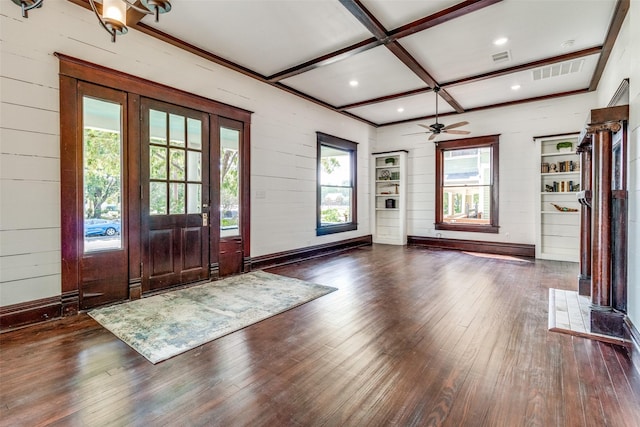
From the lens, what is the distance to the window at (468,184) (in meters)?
7.07

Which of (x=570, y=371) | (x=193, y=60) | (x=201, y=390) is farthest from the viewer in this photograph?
(x=193, y=60)

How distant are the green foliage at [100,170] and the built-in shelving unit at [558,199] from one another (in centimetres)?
739

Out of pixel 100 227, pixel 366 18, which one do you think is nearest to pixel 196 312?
pixel 100 227

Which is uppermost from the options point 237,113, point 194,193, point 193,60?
point 193,60

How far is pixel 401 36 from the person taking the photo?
3.92m

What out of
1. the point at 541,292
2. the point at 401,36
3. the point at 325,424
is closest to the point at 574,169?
the point at 541,292

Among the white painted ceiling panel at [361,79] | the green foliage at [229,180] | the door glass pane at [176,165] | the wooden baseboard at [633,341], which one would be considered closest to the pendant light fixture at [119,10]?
the door glass pane at [176,165]

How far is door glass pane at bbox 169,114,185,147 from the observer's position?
13.6 feet

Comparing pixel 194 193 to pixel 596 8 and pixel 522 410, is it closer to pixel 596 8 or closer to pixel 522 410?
pixel 522 410

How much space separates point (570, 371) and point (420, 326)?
1.13m

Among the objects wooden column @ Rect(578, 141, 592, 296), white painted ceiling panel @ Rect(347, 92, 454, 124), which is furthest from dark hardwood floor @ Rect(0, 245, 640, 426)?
white painted ceiling panel @ Rect(347, 92, 454, 124)

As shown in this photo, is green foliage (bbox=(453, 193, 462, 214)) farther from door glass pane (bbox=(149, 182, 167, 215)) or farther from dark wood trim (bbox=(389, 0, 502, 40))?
door glass pane (bbox=(149, 182, 167, 215))

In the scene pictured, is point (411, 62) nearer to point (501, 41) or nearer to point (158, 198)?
point (501, 41)

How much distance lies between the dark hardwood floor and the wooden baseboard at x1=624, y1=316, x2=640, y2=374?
0.16 ft
